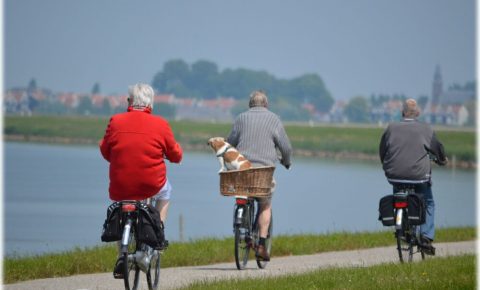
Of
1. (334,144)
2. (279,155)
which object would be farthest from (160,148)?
(334,144)

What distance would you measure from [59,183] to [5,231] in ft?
84.3

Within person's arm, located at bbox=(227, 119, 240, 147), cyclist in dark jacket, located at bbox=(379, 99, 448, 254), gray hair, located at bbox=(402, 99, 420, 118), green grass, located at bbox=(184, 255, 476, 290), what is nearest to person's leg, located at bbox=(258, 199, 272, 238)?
person's arm, located at bbox=(227, 119, 240, 147)

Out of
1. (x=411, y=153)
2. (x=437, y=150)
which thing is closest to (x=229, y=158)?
(x=411, y=153)

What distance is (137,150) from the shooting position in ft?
30.5

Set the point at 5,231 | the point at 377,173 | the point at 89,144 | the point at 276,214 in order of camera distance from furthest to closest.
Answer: the point at 89,144
the point at 377,173
the point at 276,214
the point at 5,231

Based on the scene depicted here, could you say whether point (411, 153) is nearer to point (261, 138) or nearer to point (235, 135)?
point (261, 138)

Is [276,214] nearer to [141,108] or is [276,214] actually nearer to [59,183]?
[59,183]

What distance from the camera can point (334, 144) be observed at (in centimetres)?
10944

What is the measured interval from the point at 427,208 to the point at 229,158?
2216 mm

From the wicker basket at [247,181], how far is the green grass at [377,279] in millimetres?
1258

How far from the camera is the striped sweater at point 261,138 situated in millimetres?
12484

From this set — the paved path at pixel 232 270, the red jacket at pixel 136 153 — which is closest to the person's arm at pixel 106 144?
the red jacket at pixel 136 153

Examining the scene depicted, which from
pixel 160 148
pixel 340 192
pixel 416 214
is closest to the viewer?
pixel 160 148

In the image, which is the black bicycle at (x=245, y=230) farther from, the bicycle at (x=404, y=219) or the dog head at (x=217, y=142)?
the bicycle at (x=404, y=219)
